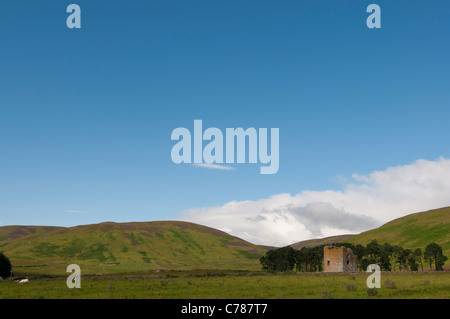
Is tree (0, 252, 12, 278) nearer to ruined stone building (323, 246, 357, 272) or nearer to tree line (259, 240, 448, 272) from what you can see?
tree line (259, 240, 448, 272)

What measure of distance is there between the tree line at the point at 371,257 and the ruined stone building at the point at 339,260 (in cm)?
1935

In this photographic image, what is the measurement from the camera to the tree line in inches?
4594

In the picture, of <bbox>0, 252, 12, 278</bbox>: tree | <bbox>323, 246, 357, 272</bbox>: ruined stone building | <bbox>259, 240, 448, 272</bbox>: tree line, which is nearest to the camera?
<bbox>323, 246, 357, 272</bbox>: ruined stone building

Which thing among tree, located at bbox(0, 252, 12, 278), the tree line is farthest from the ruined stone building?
tree, located at bbox(0, 252, 12, 278)

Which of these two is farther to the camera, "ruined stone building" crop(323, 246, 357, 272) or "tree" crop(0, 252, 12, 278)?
"tree" crop(0, 252, 12, 278)

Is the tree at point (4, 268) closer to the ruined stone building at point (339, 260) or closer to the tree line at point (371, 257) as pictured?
the tree line at point (371, 257)

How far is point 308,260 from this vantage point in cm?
12681

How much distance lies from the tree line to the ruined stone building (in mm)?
19345

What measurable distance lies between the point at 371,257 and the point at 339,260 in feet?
89.2

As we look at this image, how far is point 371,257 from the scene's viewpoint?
392ft

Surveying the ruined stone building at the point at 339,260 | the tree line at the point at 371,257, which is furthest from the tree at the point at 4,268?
the ruined stone building at the point at 339,260
